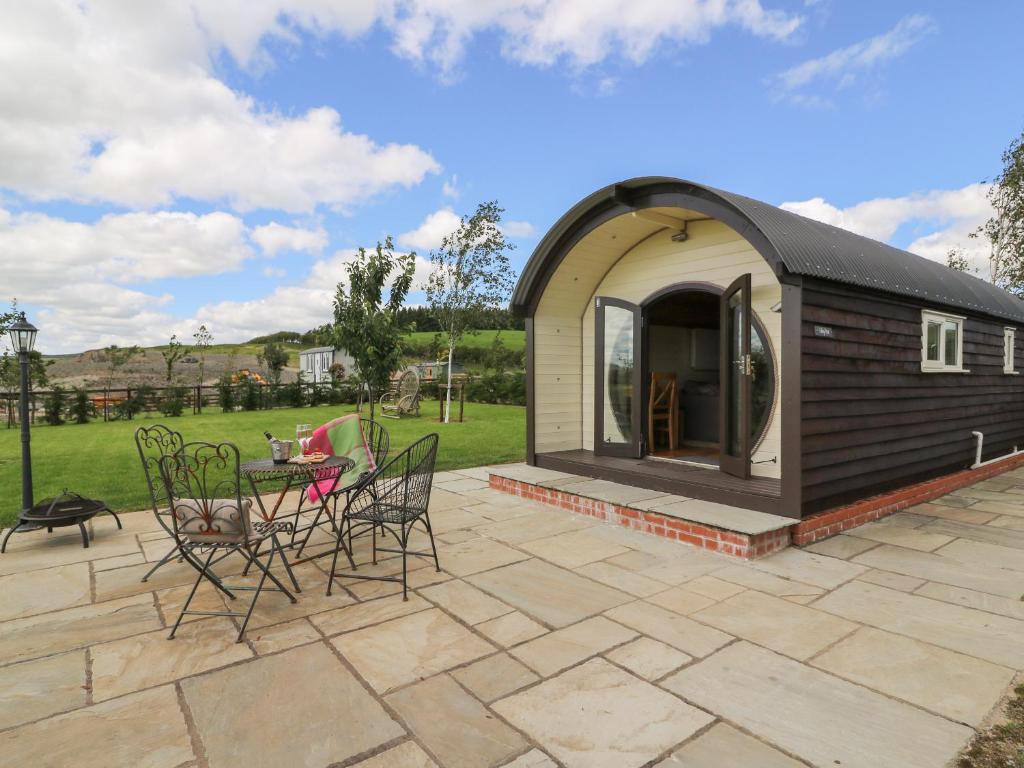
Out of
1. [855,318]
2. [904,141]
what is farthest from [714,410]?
[904,141]

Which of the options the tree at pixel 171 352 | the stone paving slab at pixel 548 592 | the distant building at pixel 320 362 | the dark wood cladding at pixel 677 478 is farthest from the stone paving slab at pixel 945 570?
the distant building at pixel 320 362

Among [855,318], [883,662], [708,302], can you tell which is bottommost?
[883,662]

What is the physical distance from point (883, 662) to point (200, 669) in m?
2.91

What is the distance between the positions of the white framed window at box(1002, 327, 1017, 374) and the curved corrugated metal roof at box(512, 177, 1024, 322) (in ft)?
2.09

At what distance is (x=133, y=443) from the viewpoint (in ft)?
31.5

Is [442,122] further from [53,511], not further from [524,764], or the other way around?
[524,764]

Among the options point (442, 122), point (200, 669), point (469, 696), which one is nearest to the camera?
point (469, 696)

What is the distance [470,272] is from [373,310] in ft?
24.1

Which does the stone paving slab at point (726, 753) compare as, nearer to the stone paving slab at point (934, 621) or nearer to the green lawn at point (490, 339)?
the stone paving slab at point (934, 621)

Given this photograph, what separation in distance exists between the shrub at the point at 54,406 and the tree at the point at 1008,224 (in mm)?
26622

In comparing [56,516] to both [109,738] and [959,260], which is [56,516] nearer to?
[109,738]

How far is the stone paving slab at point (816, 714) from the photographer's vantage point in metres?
1.75

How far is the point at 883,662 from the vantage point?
2332mm

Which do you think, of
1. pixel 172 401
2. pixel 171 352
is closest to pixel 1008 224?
pixel 172 401
